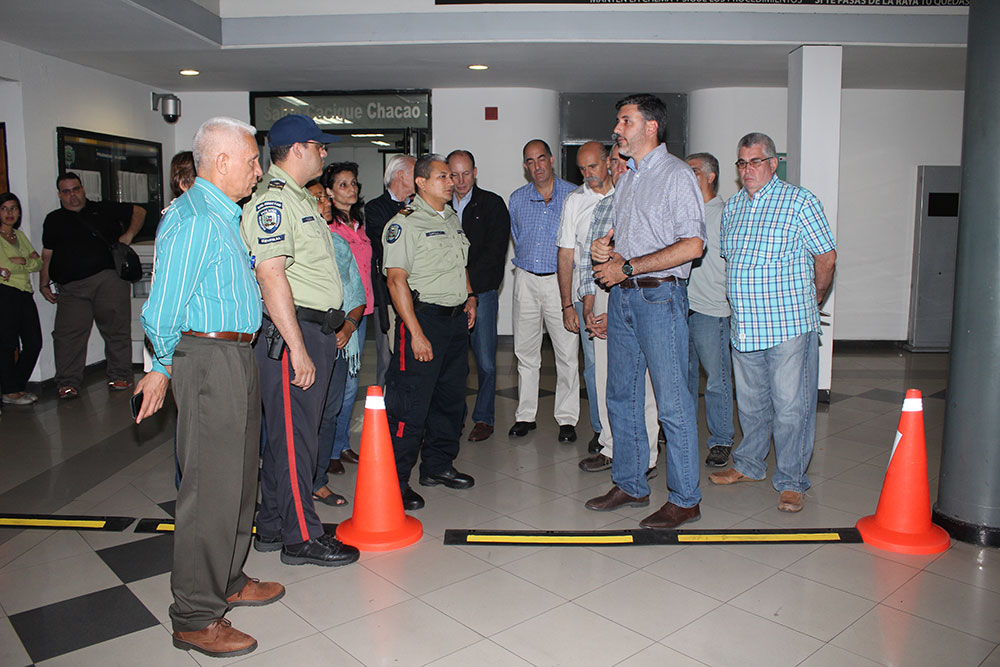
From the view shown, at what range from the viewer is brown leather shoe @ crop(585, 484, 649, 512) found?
3.78 metres

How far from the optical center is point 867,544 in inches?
133

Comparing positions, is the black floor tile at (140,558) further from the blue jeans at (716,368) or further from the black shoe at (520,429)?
the blue jeans at (716,368)

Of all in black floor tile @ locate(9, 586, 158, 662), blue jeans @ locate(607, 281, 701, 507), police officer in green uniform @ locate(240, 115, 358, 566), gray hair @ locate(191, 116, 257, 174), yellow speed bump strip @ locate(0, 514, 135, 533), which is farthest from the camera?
yellow speed bump strip @ locate(0, 514, 135, 533)

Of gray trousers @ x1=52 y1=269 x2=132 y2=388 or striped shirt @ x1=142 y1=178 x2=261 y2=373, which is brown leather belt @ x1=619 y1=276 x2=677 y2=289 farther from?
gray trousers @ x1=52 y1=269 x2=132 y2=388

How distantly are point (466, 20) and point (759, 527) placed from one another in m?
4.33

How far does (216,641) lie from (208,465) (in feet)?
1.92

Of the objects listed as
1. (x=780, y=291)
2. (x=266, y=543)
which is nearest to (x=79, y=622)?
(x=266, y=543)

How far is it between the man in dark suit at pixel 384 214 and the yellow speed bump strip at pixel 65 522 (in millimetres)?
1723

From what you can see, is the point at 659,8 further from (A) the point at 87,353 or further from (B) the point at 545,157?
(A) the point at 87,353

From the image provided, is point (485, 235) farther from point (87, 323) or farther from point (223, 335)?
point (87, 323)

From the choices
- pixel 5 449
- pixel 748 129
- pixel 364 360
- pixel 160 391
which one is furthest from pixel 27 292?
pixel 748 129

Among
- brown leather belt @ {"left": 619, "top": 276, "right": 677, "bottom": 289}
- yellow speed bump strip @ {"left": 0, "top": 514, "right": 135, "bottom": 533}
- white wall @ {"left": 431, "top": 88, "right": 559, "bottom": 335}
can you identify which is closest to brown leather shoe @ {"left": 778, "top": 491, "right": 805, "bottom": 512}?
brown leather belt @ {"left": 619, "top": 276, "right": 677, "bottom": 289}

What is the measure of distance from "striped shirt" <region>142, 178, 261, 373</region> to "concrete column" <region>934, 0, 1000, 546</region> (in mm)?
2885

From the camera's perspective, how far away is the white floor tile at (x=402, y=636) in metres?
2.54
